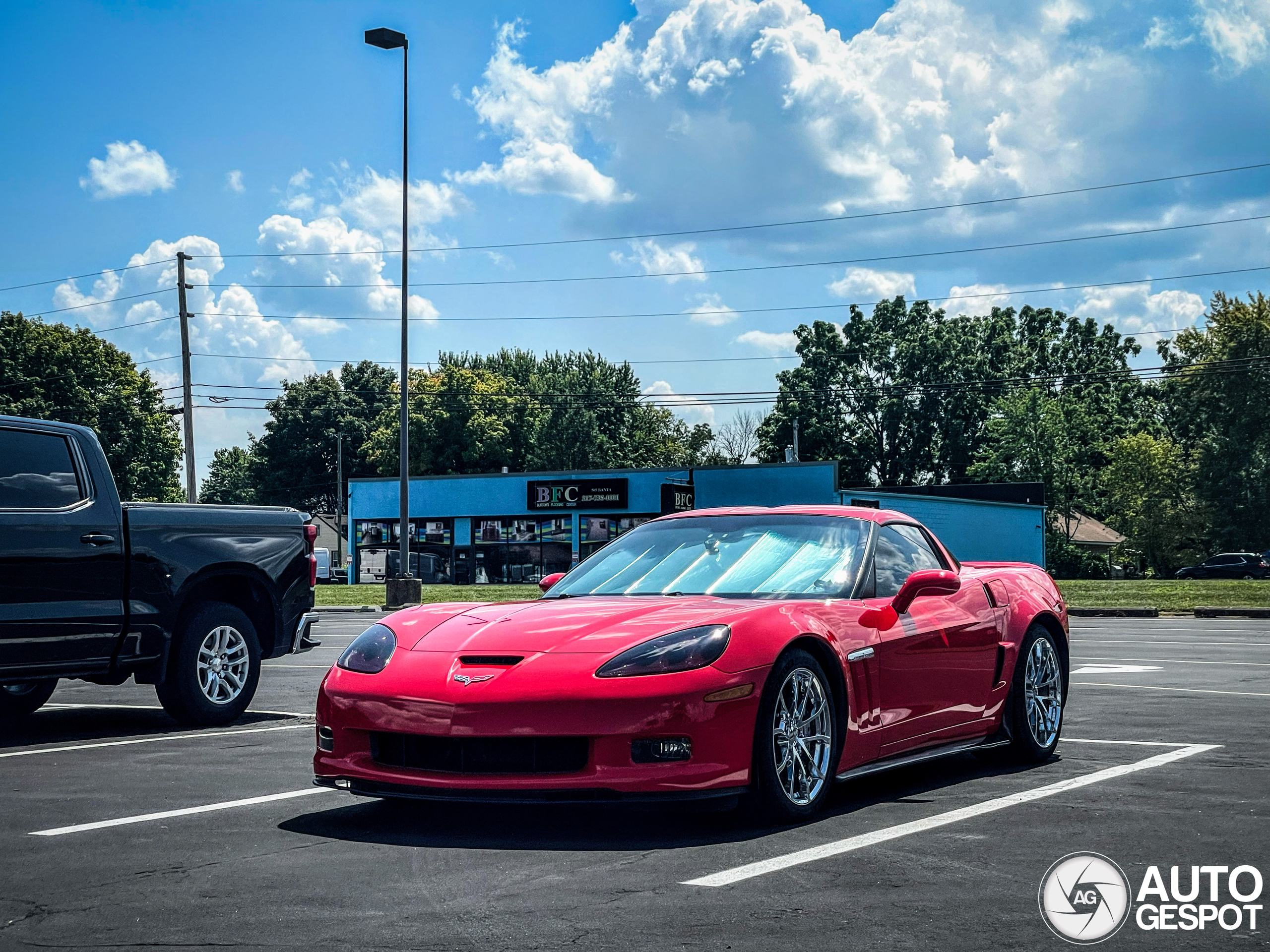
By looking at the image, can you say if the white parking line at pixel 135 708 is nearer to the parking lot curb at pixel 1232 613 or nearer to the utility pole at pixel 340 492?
the parking lot curb at pixel 1232 613

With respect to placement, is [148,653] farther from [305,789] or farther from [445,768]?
[445,768]

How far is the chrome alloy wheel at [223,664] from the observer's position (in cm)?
994

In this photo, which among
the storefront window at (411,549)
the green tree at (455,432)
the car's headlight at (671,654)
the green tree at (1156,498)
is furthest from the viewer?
the green tree at (455,432)

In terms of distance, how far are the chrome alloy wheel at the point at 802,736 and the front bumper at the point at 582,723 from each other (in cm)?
21

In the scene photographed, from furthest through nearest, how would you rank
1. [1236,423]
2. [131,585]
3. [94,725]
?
[1236,423], [94,725], [131,585]

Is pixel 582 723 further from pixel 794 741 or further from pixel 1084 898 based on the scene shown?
pixel 1084 898

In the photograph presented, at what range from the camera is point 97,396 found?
226ft

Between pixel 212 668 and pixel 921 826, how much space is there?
585cm

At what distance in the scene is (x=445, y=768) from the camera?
5.54 m

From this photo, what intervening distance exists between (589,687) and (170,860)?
1.61 m

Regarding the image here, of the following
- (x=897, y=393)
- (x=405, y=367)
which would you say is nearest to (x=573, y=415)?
(x=897, y=393)

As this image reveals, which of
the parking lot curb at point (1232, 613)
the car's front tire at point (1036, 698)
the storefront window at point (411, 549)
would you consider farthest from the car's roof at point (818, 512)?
the storefront window at point (411, 549)

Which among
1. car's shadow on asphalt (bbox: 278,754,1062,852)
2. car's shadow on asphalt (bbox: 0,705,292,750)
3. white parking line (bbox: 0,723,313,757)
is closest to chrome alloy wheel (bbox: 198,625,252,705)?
car's shadow on asphalt (bbox: 0,705,292,750)

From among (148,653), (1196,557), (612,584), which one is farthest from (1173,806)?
(1196,557)
